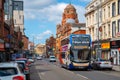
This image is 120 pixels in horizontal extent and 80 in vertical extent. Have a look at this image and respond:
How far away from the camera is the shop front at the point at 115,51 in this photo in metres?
59.1

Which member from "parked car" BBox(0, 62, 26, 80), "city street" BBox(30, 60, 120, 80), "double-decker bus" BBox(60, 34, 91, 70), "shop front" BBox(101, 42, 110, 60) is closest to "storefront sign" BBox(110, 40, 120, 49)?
"shop front" BBox(101, 42, 110, 60)

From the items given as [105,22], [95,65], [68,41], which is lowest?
[95,65]

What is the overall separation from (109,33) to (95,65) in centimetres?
1862

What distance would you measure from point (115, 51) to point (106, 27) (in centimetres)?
638

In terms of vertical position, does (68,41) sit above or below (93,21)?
below

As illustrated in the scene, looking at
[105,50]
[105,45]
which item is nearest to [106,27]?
[105,45]

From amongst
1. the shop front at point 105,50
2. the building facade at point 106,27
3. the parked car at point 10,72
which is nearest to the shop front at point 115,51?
the building facade at point 106,27

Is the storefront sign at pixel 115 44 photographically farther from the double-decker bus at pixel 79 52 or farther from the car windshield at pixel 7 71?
the car windshield at pixel 7 71

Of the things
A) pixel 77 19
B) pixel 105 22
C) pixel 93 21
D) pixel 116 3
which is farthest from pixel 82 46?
pixel 77 19

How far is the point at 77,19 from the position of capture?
145 metres

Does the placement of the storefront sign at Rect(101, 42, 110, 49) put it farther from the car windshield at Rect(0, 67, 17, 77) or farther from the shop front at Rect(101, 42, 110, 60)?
the car windshield at Rect(0, 67, 17, 77)

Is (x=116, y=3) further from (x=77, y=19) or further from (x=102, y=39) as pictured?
(x=77, y=19)

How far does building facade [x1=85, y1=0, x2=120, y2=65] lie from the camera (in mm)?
59750

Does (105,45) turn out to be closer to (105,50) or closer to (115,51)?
(105,50)
